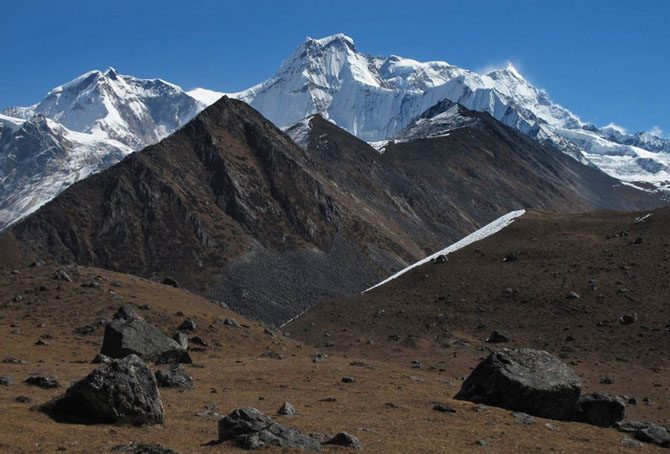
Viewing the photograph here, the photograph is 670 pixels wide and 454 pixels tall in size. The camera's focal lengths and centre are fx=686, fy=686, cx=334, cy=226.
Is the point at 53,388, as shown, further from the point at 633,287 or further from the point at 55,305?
the point at 633,287

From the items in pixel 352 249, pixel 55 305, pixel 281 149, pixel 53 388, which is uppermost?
pixel 281 149

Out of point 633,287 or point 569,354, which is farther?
point 633,287

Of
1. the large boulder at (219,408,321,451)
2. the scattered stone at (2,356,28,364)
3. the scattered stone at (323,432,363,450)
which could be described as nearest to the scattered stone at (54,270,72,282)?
the scattered stone at (2,356,28,364)

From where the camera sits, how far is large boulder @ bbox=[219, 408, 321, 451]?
24.8 meters

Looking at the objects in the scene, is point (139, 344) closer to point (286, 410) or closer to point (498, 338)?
point (286, 410)

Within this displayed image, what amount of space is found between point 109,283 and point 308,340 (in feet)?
79.8

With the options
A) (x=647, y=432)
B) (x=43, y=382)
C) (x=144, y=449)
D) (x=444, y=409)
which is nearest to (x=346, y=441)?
(x=144, y=449)

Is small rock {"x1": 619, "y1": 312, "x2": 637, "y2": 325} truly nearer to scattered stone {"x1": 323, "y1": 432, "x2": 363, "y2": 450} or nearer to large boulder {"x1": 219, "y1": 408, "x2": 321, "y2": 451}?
scattered stone {"x1": 323, "y1": 432, "x2": 363, "y2": 450}

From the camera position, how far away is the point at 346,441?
25.8m

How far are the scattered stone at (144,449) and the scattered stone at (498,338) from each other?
5442 centimetres

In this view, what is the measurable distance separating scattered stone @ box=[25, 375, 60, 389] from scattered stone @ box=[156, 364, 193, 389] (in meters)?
5.36

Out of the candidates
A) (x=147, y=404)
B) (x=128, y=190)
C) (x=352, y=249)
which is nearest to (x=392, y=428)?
(x=147, y=404)

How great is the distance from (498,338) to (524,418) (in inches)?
1495

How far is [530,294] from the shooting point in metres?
79.6
